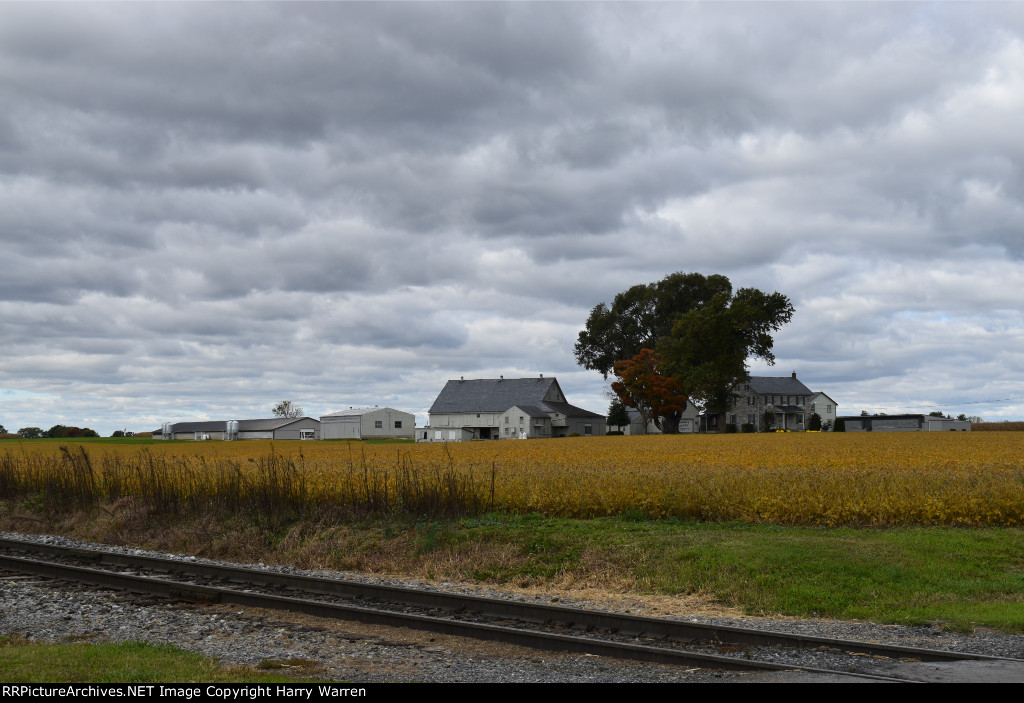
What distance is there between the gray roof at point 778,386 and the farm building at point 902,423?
857cm

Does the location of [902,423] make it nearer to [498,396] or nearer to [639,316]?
[639,316]

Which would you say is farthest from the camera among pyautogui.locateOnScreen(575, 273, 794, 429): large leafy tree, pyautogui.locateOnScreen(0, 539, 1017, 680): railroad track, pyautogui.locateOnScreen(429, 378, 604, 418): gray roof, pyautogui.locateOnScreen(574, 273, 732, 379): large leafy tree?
pyautogui.locateOnScreen(429, 378, 604, 418): gray roof

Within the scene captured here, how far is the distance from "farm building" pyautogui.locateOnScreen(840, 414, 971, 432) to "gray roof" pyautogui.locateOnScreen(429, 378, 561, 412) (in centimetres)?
3907

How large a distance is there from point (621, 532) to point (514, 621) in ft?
19.3

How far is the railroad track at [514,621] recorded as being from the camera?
8.93 metres

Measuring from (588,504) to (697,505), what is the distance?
2369 millimetres

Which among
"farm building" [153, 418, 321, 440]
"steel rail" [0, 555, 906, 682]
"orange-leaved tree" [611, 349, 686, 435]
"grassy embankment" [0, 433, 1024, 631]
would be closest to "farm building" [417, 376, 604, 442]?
"orange-leaved tree" [611, 349, 686, 435]

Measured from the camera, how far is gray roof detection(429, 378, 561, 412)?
11031cm

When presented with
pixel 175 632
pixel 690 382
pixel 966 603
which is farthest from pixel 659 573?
pixel 690 382

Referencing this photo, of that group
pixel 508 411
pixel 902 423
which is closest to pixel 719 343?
pixel 508 411

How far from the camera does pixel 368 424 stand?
4493 inches

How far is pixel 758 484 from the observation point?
1898cm

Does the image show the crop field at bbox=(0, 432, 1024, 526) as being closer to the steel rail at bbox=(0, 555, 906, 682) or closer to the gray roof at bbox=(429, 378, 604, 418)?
the steel rail at bbox=(0, 555, 906, 682)

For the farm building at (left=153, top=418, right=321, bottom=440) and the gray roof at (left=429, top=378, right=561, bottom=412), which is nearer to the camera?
the gray roof at (left=429, top=378, right=561, bottom=412)
